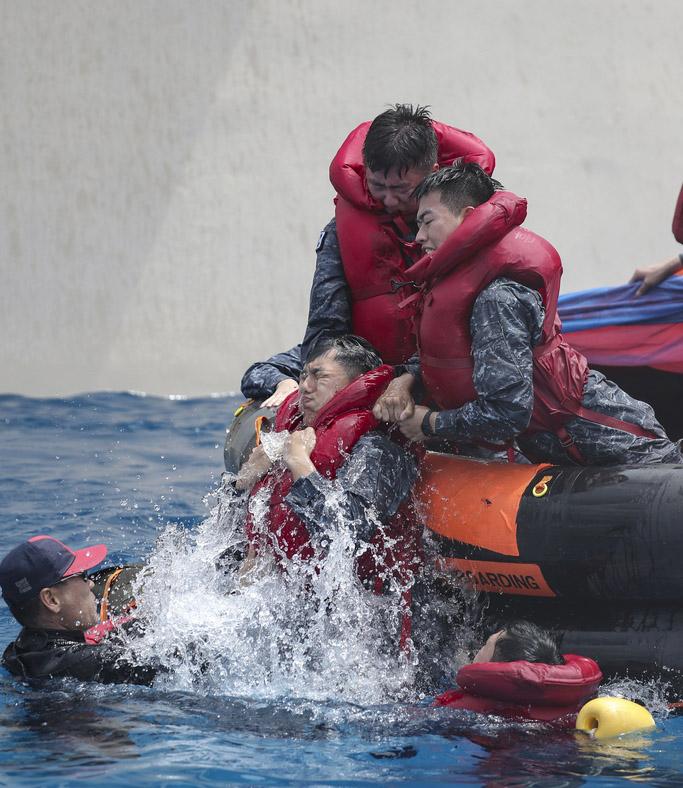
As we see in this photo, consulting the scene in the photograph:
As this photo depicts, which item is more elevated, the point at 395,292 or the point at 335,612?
the point at 395,292

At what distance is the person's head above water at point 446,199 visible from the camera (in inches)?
154

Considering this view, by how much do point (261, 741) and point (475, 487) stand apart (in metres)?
1.03

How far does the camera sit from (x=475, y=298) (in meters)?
3.86

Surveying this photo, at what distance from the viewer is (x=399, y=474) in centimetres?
407

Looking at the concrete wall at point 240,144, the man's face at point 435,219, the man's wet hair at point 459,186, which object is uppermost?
the concrete wall at point 240,144

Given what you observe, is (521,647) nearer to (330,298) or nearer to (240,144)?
(330,298)

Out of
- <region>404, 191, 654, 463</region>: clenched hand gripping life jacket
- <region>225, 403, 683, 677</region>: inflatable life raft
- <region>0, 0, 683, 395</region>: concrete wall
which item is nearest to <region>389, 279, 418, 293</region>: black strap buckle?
<region>404, 191, 654, 463</region>: clenched hand gripping life jacket

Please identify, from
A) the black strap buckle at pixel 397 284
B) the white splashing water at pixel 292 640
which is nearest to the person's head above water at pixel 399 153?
the black strap buckle at pixel 397 284

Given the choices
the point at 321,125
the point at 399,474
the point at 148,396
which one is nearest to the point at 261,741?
the point at 399,474

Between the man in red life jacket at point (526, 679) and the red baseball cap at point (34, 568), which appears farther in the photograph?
the red baseball cap at point (34, 568)

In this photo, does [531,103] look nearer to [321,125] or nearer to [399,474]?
[321,125]

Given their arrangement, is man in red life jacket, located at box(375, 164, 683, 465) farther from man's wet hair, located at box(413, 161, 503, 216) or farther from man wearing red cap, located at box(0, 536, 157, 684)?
man wearing red cap, located at box(0, 536, 157, 684)

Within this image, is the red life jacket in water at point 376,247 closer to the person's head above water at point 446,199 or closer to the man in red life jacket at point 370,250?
the man in red life jacket at point 370,250

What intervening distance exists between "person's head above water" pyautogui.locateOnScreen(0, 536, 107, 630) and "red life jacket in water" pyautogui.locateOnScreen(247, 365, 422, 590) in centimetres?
65
